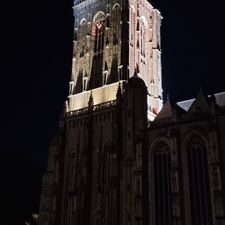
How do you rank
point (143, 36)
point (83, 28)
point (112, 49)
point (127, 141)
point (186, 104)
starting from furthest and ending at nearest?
1. point (83, 28)
2. point (143, 36)
3. point (112, 49)
4. point (186, 104)
5. point (127, 141)

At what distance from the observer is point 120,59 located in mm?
50125

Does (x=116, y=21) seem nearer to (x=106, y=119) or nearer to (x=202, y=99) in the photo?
(x=106, y=119)

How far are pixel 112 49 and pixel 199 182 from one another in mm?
22005

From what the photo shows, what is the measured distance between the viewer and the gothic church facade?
125ft

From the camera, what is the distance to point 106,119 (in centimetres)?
4675

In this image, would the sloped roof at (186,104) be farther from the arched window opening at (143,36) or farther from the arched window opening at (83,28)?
the arched window opening at (83,28)

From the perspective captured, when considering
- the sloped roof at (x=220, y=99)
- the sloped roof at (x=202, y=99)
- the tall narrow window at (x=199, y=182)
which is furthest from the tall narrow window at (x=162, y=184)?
the sloped roof at (x=220, y=99)

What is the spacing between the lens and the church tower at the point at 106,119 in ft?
136

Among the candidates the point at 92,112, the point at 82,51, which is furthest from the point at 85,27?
the point at 92,112

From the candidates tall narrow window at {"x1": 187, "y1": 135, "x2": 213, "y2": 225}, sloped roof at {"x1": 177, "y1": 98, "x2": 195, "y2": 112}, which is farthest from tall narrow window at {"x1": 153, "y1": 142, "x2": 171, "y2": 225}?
sloped roof at {"x1": 177, "y1": 98, "x2": 195, "y2": 112}

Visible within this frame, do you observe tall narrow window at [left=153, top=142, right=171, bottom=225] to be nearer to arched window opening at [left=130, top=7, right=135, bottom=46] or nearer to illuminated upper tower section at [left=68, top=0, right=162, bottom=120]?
illuminated upper tower section at [left=68, top=0, right=162, bottom=120]

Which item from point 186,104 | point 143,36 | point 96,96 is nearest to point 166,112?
point 186,104

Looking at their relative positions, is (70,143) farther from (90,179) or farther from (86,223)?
(86,223)

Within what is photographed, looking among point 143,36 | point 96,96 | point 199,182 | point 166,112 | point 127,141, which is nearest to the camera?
point 199,182
